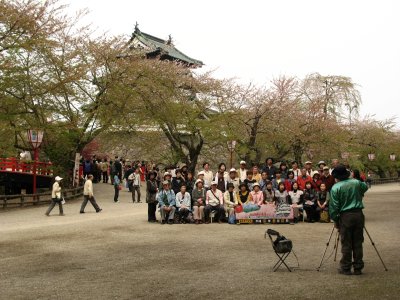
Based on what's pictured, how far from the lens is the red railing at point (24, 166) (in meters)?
25.6

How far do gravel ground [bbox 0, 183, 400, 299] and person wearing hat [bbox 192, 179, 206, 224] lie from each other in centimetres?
55

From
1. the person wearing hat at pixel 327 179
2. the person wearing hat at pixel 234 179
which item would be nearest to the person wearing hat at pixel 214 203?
the person wearing hat at pixel 234 179

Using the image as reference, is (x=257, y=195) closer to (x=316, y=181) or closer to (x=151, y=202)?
(x=316, y=181)

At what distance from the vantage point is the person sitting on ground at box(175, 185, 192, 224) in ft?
47.6

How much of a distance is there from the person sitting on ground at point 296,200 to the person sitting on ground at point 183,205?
3194 mm

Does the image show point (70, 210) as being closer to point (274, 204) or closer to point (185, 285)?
point (274, 204)

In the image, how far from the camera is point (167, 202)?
Answer: 1463cm

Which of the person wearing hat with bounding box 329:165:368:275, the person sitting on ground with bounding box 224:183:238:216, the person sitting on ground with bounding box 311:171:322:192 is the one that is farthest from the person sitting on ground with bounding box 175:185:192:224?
the person wearing hat with bounding box 329:165:368:275

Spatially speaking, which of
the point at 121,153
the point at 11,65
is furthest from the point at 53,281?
the point at 121,153

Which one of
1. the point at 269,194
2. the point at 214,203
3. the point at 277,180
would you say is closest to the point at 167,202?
the point at 214,203

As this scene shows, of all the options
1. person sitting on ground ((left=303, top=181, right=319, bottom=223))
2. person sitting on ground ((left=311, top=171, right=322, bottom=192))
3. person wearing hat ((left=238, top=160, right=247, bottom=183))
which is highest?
person wearing hat ((left=238, top=160, right=247, bottom=183))

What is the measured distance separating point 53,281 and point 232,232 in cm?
601

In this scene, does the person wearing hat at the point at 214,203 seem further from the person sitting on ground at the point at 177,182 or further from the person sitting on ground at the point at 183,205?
the person sitting on ground at the point at 177,182

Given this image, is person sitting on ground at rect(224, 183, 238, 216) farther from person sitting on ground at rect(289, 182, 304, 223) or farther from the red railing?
the red railing
